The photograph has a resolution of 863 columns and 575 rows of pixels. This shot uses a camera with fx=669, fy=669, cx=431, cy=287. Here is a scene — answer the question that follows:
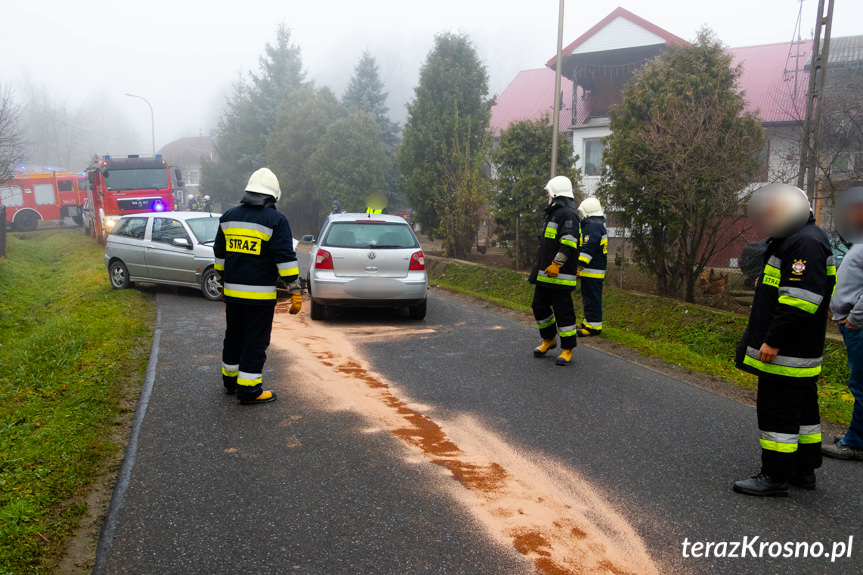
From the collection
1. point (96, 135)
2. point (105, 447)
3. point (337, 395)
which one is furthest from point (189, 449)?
point (96, 135)

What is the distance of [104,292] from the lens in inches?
496

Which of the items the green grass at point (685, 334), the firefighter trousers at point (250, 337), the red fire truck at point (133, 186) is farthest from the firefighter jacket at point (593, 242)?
the red fire truck at point (133, 186)

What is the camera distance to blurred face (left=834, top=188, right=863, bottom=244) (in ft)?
14.3

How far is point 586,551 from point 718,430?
2376 mm

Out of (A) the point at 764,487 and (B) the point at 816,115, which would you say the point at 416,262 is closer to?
(A) the point at 764,487

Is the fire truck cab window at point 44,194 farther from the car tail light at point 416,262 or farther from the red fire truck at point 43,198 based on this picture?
the car tail light at point 416,262

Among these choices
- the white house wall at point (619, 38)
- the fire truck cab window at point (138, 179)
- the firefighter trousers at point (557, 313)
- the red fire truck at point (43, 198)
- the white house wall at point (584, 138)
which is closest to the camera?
the firefighter trousers at point (557, 313)

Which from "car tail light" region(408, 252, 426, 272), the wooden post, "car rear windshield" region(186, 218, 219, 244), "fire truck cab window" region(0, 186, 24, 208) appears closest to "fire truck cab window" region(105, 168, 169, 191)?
the wooden post

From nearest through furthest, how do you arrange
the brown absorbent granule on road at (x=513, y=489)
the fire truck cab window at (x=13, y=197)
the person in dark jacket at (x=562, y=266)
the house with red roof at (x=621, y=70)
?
the brown absorbent granule on road at (x=513, y=489)
the person in dark jacket at (x=562, y=266)
the house with red roof at (x=621, y=70)
the fire truck cab window at (x=13, y=197)

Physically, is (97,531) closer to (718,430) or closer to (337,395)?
(337,395)

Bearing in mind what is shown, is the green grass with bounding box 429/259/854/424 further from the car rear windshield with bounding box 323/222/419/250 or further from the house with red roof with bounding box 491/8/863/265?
the house with red roof with bounding box 491/8/863/265

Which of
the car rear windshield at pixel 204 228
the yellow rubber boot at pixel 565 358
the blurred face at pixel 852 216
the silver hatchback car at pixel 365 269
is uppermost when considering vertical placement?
the blurred face at pixel 852 216

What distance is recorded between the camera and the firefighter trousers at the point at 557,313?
283 inches

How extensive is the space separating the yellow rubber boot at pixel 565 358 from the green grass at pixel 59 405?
169 inches
